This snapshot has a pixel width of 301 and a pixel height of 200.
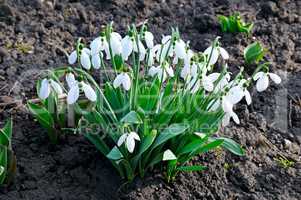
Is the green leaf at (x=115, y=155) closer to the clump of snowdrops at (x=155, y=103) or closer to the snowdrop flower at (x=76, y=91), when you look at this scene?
the clump of snowdrops at (x=155, y=103)

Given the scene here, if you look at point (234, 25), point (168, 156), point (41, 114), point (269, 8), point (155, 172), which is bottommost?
point (155, 172)

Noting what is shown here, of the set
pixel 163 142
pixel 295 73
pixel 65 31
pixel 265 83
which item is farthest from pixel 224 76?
pixel 65 31

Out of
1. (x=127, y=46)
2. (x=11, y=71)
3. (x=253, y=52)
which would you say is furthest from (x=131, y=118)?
(x=253, y=52)

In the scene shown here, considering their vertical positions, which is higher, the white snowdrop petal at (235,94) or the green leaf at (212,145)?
the white snowdrop petal at (235,94)

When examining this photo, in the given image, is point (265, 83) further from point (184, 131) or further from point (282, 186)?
point (282, 186)

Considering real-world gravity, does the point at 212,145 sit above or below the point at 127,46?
below

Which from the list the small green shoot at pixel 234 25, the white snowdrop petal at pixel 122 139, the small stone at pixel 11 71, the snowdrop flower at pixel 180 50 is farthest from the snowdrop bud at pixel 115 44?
the small green shoot at pixel 234 25

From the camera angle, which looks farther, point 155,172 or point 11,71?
point 11,71

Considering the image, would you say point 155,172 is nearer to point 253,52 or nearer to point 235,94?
point 235,94
